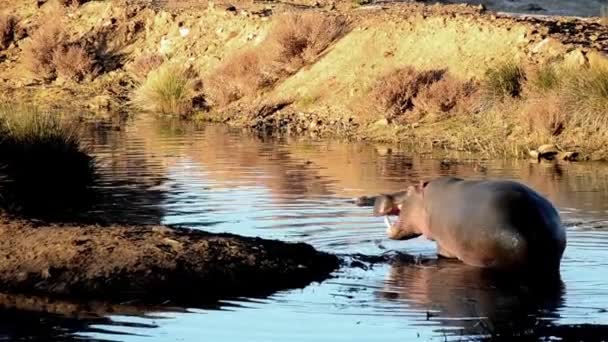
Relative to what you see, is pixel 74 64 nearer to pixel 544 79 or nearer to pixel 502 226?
pixel 544 79

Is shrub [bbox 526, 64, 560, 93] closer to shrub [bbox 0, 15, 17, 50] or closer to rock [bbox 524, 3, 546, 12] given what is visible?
rock [bbox 524, 3, 546, 12]

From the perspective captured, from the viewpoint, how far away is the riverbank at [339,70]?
27125mm

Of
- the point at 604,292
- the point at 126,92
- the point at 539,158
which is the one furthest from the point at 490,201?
the point at 126,92

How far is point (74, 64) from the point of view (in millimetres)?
40719

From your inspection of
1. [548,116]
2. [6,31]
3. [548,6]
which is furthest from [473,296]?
[548,6]

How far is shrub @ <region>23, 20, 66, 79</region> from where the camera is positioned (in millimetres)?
41438

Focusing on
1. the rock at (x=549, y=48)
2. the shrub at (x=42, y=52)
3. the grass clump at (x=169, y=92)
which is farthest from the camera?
the shrub at (x=42, y=52)

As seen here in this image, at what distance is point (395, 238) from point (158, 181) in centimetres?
720

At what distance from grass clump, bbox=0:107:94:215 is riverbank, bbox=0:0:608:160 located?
25.2ft

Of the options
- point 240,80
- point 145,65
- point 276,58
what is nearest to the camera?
point 240,80

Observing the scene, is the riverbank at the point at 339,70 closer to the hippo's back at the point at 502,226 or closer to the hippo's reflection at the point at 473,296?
the hippo's back at the point at 502,226

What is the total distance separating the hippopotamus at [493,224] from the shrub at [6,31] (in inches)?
1254

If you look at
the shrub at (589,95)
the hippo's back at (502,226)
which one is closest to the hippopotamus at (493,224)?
the hippo's back at (502,226)

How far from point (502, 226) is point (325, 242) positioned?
8.73 feet
